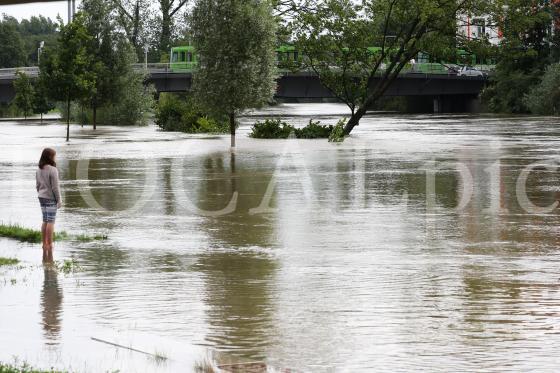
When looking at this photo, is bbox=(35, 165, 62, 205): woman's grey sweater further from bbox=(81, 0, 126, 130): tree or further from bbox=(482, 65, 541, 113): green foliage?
bbox=(482, 65, 541, 113): green foliage

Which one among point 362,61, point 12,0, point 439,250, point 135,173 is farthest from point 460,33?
point 12,0

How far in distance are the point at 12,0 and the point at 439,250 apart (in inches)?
414

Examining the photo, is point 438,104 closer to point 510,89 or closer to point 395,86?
point 395,86

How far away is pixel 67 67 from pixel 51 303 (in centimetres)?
3980

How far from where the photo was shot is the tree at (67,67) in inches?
1932

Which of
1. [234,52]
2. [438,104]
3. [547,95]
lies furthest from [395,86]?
[234,52]

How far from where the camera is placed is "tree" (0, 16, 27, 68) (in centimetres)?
13700

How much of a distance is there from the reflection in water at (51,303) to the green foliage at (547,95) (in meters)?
69.1

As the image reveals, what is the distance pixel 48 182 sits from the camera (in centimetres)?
1416

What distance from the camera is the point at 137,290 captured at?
1157 centimetres

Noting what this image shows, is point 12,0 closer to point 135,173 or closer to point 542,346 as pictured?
point 542,346

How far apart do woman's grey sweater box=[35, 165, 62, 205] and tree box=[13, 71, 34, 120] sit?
64.1 metres

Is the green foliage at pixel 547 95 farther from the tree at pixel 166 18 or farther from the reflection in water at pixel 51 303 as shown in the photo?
the reflection in water at pixel 51 303

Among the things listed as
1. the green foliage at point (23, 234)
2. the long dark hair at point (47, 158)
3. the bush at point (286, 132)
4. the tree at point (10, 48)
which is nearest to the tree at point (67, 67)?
the bush at point (286, 132)
